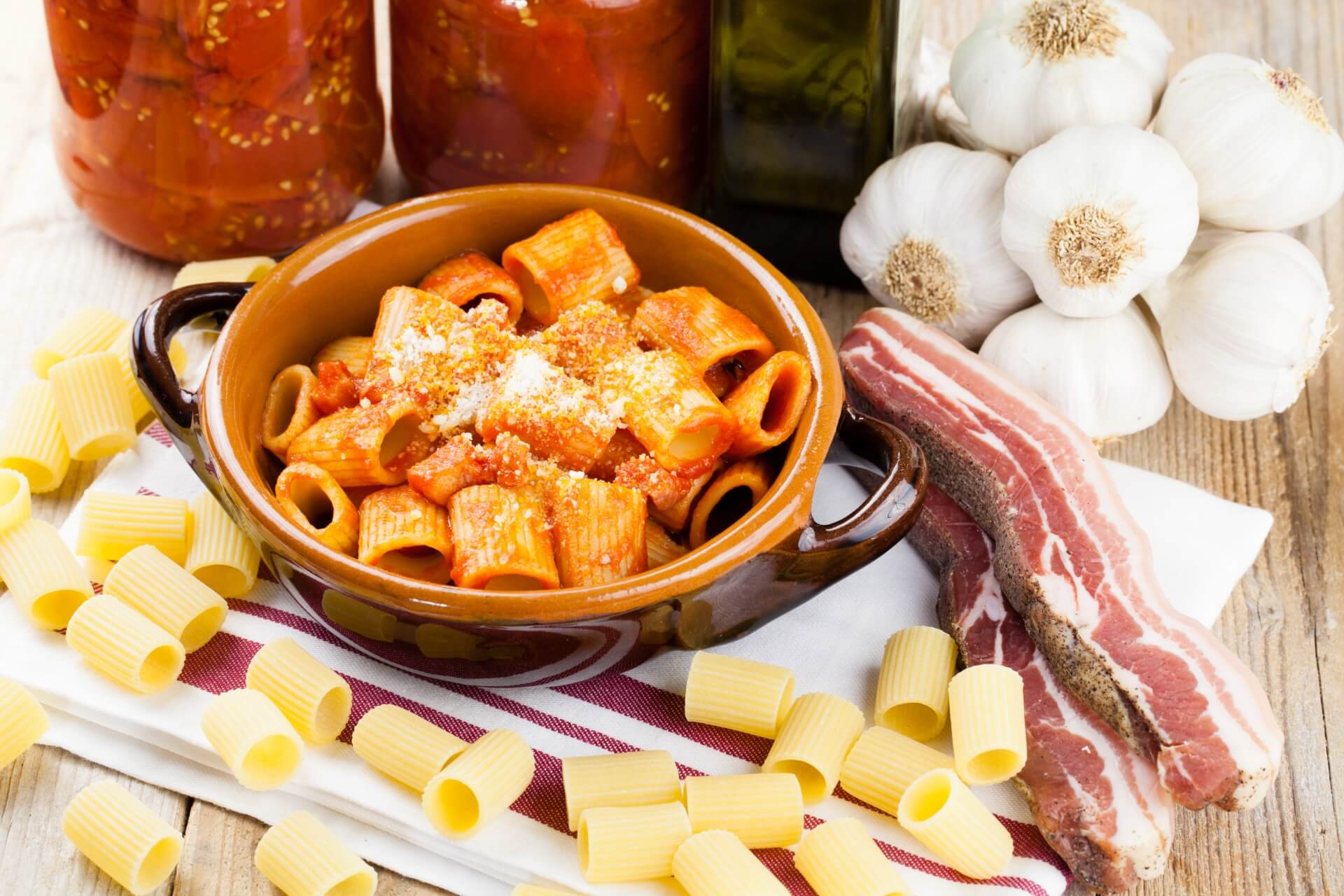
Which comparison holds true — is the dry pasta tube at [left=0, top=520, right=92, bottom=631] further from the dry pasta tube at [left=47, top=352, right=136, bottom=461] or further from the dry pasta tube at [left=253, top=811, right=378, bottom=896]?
the dry pasta tube at [left=253, top=811, right=378, bottom=896]

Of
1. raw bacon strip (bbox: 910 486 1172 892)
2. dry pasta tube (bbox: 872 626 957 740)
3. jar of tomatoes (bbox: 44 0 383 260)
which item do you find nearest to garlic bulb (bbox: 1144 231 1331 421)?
raw bacon strip (bbox: 910 486 1172 892)

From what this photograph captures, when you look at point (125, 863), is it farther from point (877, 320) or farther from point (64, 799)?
point (877, 320)

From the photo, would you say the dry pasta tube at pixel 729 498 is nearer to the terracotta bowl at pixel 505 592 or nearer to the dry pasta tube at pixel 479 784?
the terracotta bowl at pixel 505 592

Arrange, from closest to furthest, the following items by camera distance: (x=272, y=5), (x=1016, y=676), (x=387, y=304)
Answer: (x=1016, y=676)
(x=387, y=304)
(x=272, y=5)

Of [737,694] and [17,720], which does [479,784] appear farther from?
[17,720]

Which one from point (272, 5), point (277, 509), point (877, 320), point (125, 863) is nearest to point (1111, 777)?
point (877, 320)

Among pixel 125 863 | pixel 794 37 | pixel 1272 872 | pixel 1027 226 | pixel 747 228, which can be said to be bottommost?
pixel 1272 872

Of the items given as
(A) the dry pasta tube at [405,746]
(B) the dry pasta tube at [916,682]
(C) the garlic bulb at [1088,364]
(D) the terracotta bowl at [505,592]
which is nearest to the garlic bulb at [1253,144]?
(C) the garlic bulb at [1088,364]
